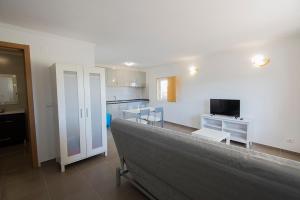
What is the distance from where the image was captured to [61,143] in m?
2.37

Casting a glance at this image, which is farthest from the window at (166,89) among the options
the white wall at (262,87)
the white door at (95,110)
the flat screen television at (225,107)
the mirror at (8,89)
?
the mirror at (8,89)

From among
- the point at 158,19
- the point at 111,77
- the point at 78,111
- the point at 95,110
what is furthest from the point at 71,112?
the point at 111,77

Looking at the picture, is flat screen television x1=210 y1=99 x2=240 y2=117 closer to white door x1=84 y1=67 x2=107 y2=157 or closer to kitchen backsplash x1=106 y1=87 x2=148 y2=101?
white door x1=84 y1=67 x2=107 y2=157

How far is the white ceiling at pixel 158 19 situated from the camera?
172 cm

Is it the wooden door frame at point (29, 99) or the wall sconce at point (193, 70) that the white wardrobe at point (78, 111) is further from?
the wall sconce at point (193, 70)

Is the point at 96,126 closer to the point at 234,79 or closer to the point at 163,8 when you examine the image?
the point at 163,8

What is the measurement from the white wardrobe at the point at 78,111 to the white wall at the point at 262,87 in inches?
124

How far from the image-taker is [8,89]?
3.51m

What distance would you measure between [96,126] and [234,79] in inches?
141

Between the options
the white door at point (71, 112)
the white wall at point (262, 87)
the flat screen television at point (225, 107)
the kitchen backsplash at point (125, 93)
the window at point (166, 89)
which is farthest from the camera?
the kitchen backsplash at point (125, 93)

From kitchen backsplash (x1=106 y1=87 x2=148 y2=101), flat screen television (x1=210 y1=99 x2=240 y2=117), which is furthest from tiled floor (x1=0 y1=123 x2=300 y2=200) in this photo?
kitchen backsplash (x1=106 y1=87 x2=148 y2=101)

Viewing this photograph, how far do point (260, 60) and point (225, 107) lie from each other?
134cm

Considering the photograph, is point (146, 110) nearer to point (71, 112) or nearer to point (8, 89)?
point (71, 112)

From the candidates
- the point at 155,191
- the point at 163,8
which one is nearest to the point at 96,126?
the point at 155,191
